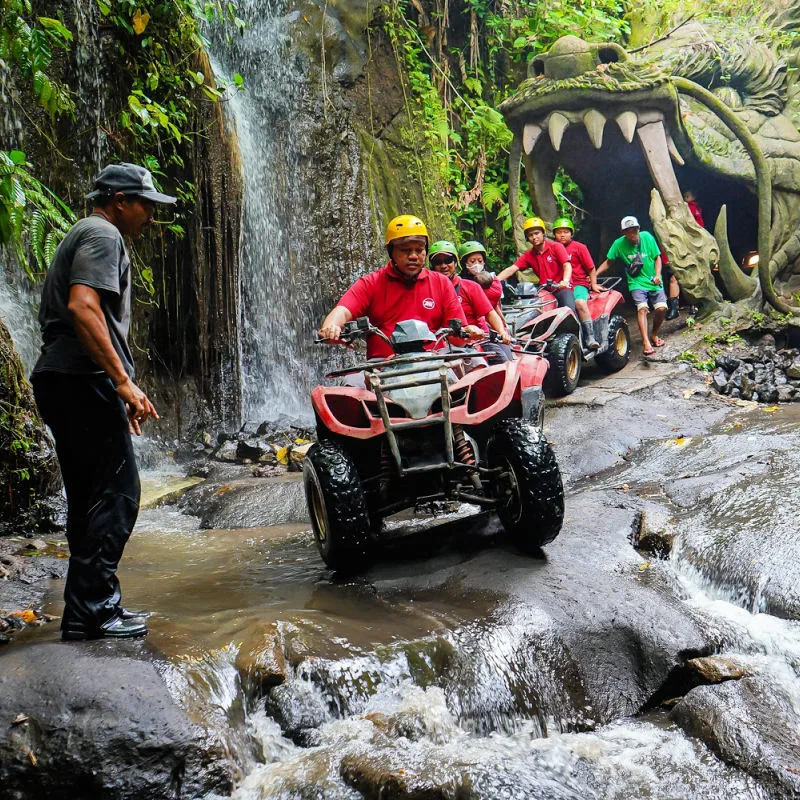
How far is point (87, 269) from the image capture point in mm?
3262

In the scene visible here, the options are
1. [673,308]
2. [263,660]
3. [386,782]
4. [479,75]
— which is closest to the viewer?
[386,782]

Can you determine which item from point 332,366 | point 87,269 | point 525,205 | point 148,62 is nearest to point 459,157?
point 525,205

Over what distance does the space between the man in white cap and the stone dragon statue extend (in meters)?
1.06

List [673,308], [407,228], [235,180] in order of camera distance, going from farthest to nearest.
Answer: [673,308]
[235,180]
[407,228]

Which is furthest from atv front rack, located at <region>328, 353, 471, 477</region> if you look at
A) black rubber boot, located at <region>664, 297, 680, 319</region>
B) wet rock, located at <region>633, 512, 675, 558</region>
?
black rubber boot, located at <region>664, 297, 680, 319</region>

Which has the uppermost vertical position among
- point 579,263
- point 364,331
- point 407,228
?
point 407,228

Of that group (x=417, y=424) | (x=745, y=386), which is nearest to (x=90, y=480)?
(x=417, y=424)

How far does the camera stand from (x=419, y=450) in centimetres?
478

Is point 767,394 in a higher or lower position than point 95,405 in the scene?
lower

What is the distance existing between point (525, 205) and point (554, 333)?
16.8 feet

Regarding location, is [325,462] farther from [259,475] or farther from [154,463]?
[154,463]

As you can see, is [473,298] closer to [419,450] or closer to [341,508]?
[419,450]

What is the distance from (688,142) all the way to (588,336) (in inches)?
177

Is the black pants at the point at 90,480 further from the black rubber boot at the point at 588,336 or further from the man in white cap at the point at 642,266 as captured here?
the man in white cap at the point at 642,266
